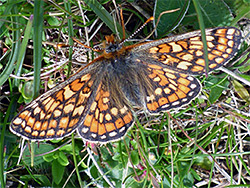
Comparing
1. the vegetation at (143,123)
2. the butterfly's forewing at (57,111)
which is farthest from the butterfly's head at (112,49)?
the vegetation at (143,123)

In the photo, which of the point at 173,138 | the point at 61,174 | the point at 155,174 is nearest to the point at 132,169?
the point at 155,174

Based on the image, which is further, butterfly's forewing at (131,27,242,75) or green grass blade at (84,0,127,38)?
green grass blade at (84,0,127,38)

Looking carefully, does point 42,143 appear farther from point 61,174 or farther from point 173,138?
point 173,138

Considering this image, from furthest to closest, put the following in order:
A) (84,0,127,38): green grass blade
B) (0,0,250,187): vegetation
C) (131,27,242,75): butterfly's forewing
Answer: (0,0,250,187): vegetation → (84,0,127,38): green grass blade → (131,27,242,75): butterfly's forewing

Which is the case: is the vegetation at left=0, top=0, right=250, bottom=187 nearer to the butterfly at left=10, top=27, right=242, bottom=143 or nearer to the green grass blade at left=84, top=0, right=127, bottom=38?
the green grass blade at left=84, top=0, right=127, bottom=38

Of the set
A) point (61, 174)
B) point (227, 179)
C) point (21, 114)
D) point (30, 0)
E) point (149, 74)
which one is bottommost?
point (227, 179)

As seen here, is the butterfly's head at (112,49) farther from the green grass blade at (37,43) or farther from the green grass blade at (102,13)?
the green grass blade at (37,43)

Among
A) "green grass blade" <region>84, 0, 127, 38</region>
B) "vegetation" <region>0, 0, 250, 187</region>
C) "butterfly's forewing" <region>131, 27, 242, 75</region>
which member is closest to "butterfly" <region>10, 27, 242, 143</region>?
"butterfly's forewing" <region>131, 27, 242, 75</region>
